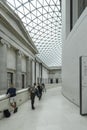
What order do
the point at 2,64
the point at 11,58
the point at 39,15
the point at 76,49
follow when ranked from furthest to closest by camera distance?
the point at 39,15 < the point at 11,58 < the point at 2,64 < the point at 76,49

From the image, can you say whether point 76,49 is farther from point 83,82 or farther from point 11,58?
point 11,58

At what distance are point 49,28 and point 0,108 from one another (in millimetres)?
36076

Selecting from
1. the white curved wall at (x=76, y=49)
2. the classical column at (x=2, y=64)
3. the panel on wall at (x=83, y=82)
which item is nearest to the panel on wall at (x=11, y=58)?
the classical column at (x=2, y=64)

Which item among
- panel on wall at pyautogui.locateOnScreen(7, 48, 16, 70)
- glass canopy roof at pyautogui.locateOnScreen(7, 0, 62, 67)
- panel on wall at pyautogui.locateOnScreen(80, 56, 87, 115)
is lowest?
panel on wall at pyautogui.locateOnScreen(80, 56, 87, 115)

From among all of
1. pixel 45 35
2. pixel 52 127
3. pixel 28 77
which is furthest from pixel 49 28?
pixel 52 127

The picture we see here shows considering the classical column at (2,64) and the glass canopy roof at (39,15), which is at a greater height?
the glass canopy roof at (39,15)

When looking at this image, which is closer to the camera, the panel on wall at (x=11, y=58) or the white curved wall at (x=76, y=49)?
the white curved wall at (x=76, y=49)

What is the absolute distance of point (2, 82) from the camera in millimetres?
17438

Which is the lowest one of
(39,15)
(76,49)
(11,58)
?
(11,58)

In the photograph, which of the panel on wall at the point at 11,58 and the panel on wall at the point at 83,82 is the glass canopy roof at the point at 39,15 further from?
the panel on wall at the point at 83,82

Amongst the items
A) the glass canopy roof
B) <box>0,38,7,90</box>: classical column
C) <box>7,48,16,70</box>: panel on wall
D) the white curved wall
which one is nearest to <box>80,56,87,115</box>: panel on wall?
the white curved wall

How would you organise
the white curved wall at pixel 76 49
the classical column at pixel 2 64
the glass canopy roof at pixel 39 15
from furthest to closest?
the glass canopy roof at pixel 39 15
the classical column at pixel 2 64
the white curved wall at pixel 76 49

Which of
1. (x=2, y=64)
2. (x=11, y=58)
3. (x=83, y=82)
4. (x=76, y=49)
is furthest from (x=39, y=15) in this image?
(x=83, y=82)

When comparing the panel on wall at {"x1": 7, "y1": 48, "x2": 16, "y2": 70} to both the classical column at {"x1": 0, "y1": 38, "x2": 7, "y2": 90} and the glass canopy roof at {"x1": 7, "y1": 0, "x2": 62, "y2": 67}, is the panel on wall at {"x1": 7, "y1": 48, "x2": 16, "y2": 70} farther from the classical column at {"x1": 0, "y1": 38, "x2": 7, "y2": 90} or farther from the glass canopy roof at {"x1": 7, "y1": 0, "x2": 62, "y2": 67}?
the glass canopy roof at {"x1": 7, "y1": 0, "x2": 62, "y2": 67}
